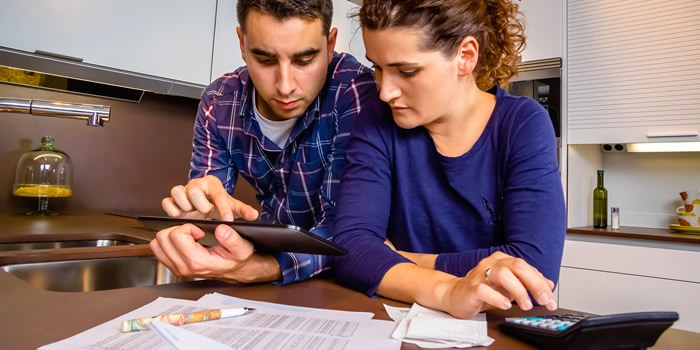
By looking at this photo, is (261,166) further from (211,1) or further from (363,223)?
(211,1)

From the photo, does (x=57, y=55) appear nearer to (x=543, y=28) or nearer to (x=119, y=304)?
(x=119, y=304)

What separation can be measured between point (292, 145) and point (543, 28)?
2073 millimetres

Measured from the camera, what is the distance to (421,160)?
0.98 m

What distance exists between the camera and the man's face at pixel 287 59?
3.39 ft

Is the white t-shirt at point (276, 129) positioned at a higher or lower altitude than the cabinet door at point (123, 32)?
lower

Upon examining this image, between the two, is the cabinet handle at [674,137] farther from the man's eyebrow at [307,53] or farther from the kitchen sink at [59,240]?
the kitchen sink at [59,240]

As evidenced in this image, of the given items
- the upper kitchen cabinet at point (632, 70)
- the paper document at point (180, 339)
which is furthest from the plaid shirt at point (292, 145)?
the upper kitchen cabinet at point (632, 70)

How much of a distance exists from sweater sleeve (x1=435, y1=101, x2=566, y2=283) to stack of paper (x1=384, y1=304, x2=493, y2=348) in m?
0.20

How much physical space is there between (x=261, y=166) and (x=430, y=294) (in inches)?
28.2

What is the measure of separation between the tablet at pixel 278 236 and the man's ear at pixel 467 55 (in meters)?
0.45

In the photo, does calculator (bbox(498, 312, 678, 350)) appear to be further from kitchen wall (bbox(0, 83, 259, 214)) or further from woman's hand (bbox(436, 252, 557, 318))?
kitchen wall (bbox(0, 83, 259, 214))

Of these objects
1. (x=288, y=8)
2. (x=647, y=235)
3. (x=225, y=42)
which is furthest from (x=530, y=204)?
(x=225, y=42)

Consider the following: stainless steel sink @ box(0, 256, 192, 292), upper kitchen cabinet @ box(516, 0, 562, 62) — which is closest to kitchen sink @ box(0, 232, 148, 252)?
stainless steel sink @ box(0, 256, 192, 292)

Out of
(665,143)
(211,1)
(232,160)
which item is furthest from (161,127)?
(665,143)
